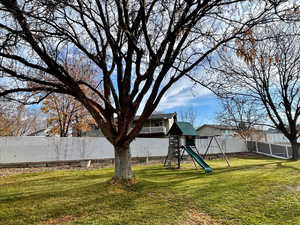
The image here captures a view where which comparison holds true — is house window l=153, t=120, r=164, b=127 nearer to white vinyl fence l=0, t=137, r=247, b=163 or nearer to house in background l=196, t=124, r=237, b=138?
house in background l=196, t=124, r=237, b=138

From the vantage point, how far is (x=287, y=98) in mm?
14789

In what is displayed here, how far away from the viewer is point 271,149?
19.9m

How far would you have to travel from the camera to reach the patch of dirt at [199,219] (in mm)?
3980

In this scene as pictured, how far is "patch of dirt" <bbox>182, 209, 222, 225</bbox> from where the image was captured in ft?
13.1

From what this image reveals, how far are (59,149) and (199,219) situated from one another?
10.1 meters

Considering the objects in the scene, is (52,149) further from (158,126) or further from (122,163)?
(158,126)

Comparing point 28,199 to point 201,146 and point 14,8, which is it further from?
point 201,146

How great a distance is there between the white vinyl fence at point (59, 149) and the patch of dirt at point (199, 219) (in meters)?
9.69

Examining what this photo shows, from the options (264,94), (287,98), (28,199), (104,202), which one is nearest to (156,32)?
(104,202)

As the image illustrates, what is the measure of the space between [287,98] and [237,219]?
44.6 feet

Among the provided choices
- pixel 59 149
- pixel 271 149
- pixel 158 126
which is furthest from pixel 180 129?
pixel 158 126

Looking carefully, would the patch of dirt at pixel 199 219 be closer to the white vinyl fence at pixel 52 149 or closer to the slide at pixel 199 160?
the slide at pixel 199 160

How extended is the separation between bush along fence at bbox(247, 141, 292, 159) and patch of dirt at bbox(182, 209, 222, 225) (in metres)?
17.4

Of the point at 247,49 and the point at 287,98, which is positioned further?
the point at 287,98
